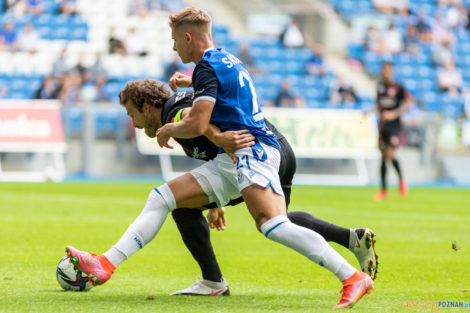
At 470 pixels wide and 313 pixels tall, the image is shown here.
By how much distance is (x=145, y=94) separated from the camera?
5559 mm

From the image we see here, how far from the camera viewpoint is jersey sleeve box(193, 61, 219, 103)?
500cm

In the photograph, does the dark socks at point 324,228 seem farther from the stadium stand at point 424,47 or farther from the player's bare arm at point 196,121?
the stadium stand at point 424,47

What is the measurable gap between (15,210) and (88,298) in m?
6.94

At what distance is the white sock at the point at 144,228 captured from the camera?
210 inches

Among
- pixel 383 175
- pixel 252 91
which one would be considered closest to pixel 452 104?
pixel 383 175

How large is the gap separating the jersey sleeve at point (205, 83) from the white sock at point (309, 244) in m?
0.80

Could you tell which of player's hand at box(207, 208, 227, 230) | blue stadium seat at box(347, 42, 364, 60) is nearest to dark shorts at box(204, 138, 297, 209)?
player's hand at box(207, 208, 227, 230)

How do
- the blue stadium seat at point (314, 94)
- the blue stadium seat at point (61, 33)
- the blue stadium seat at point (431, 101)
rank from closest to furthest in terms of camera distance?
the blue stadium seat at point (61, 33) → the blue stadium seat at point (314, 94) → the blue stadium seat at point (431, 101)

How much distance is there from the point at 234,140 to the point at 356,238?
1.15m

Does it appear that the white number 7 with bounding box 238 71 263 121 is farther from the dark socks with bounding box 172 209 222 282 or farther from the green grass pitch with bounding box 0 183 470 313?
the green grass pitch with bounding box 0 183 470 313

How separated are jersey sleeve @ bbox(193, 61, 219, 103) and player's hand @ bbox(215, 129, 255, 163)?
0.84 feet

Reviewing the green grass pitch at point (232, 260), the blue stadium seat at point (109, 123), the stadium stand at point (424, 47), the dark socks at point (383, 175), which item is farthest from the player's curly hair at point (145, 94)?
the stadium stand at point (424, 47)

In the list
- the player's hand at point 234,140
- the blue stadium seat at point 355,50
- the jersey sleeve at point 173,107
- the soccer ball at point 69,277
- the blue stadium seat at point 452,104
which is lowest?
the blue stadium seat at point 452,104

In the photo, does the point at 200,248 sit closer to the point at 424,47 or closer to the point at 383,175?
the point at 383,175
